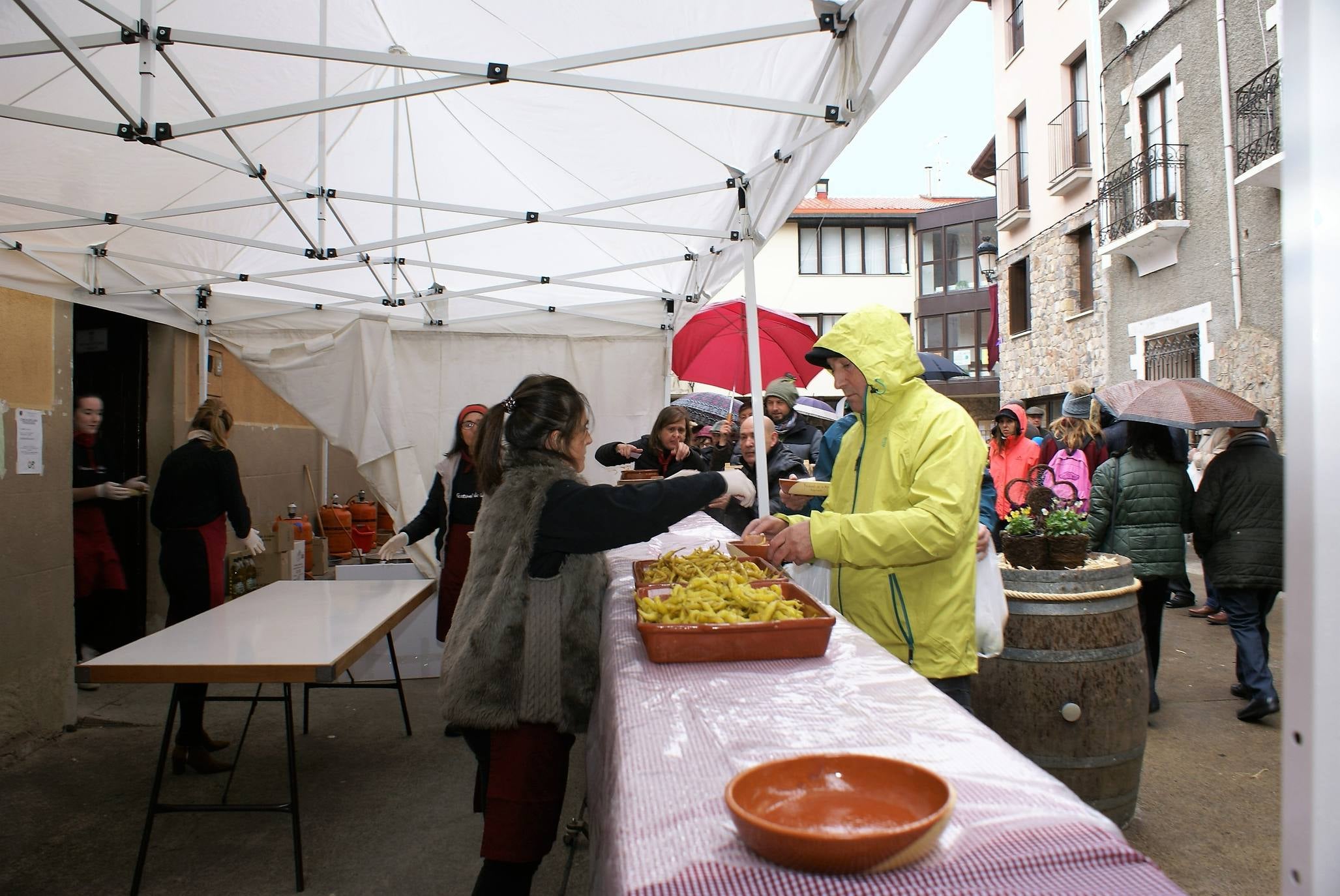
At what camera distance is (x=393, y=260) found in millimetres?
5477

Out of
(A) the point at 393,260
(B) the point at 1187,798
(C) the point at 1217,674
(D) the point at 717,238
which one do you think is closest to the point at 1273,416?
(C) the point at 1217,674

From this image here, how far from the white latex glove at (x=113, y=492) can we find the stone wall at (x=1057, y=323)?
530 inches

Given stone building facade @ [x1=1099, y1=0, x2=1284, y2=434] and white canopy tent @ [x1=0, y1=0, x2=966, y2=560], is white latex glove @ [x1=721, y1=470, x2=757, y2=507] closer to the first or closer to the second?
white canopy tent @ [x1=0, y1=0, x2=966, y2=560]

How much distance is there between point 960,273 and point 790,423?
24142mm

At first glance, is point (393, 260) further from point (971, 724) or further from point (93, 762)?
point (971, 724)

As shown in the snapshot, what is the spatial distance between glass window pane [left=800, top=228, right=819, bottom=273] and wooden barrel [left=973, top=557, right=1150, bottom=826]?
25381mm

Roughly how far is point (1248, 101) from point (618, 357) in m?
8.34

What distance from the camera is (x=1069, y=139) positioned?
14258 millimetres

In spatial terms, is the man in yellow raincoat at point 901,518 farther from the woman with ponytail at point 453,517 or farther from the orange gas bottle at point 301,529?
the orange gas bottle at point 301,529

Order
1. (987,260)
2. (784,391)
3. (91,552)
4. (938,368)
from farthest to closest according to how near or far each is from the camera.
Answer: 1. (987,260)
2. (938,368)
3. (784,391)
4. (91,552)

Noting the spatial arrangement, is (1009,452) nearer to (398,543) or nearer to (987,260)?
(398,543)

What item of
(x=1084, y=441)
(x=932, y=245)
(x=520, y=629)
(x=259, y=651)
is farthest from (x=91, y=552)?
(x=932, y=245)

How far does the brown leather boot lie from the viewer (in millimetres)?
4109

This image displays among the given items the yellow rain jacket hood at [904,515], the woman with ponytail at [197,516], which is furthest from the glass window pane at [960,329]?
the yellow rain jacket hood at [904,515]
